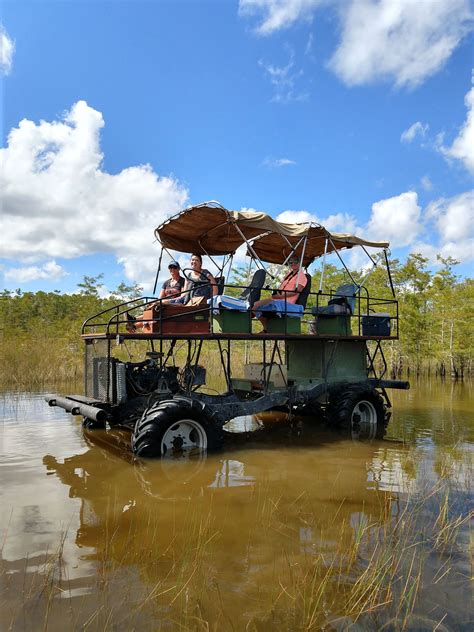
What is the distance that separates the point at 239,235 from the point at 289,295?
6.10 feet

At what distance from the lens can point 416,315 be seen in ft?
83.7

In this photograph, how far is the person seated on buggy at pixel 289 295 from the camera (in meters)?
8.32

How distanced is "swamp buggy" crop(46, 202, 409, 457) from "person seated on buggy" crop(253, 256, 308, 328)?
55 mm

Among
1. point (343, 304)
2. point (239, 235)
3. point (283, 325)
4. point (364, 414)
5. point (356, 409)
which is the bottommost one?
point (364, 414)

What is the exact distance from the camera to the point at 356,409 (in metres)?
9.49

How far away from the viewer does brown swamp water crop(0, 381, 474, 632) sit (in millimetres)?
3070

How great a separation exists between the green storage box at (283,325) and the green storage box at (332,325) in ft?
2.93

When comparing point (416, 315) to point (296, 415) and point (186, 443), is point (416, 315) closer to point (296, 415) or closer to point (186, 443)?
point (296, 415)

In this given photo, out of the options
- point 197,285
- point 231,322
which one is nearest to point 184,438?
point 231,322

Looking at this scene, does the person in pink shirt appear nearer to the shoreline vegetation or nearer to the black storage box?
the black storage box

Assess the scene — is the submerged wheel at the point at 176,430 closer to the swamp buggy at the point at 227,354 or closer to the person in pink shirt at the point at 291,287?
the swamp buggy at the point at 227,354


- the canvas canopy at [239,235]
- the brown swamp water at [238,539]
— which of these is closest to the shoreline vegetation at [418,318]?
the canvas canopy at [239,235]

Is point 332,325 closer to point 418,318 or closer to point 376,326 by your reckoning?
point 376,326

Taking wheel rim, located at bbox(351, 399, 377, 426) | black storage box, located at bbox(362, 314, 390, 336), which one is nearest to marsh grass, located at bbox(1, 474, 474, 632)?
wheel rim, located at bbox(351, 399, 377, 426)
